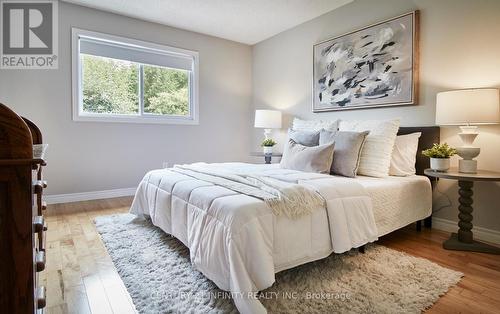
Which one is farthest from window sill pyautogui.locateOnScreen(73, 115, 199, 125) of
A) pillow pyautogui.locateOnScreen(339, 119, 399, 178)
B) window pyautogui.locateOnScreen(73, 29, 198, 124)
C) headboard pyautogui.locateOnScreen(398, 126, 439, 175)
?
headboard pyautogui.locateOnScreen(398, 126, 439, 175)

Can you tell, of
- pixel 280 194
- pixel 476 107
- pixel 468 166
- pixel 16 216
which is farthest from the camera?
pixel 468 166

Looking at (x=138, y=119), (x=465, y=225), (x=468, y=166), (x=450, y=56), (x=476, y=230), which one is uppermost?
(x=450, y=56)

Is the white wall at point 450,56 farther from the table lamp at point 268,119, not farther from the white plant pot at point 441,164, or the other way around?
the table lamp at point 268,119

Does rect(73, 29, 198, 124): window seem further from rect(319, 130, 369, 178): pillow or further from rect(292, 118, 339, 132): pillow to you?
rect(319, 130, 369, 178): pillow

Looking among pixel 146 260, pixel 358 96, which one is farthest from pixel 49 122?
pixel 358 96

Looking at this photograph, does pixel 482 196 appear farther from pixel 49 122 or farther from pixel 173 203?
pixel 49 122

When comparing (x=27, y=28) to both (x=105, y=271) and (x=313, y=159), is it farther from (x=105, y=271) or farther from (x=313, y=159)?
(x=313, y=159)

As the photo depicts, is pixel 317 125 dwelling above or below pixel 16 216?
above

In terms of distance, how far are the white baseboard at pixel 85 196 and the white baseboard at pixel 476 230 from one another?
3.83 m

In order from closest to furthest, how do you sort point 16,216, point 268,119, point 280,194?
1. point 16,216
2. point 280,194
3. point 268,119

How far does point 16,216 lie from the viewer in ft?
2.15

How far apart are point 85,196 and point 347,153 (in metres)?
3.36

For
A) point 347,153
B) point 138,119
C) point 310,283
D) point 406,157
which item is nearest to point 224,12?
point 138,119

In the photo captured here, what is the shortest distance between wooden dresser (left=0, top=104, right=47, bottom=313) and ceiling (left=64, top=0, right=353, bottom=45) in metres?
3.29
